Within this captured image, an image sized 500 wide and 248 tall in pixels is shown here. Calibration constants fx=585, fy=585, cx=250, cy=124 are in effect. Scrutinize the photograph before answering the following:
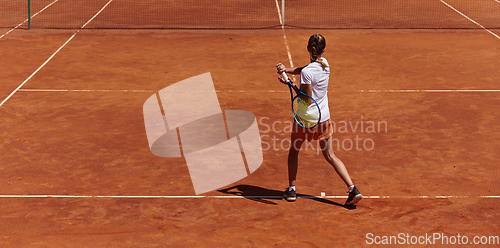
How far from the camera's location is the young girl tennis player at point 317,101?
6148mm

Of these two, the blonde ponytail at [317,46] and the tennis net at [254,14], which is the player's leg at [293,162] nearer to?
the blonde ponytail at [317,46]

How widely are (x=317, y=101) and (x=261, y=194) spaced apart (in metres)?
1.43

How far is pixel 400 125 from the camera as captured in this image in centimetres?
949

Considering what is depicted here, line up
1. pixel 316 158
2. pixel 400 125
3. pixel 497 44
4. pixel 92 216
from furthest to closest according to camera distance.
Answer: pixel 497 44 < pixel 400 125 < pixel 316 158 < pixel 92 216

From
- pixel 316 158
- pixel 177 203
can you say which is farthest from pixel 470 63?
pixel 177 203

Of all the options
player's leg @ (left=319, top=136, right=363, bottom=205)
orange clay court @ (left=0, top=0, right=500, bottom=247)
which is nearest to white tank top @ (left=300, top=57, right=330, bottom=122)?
player's leg @ (left=319, top=136, right=363, bottom=205)

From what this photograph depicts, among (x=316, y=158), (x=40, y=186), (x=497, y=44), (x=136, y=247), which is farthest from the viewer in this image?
(x=497, y=44)

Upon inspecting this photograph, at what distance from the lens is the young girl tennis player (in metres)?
6.15

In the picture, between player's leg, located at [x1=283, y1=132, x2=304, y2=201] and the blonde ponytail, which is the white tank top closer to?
A: the blonde ponytail

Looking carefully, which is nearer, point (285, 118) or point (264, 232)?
point (264, 232)

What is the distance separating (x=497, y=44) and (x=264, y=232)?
1197 centimetres

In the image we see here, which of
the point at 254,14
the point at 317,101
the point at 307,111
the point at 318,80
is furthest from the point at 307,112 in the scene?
the point at 254,14

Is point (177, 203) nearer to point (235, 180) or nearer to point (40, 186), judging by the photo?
point (235, 180)

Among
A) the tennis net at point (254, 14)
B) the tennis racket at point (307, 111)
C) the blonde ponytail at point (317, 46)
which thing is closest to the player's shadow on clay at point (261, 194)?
the tennis racket at point (307, 111)
